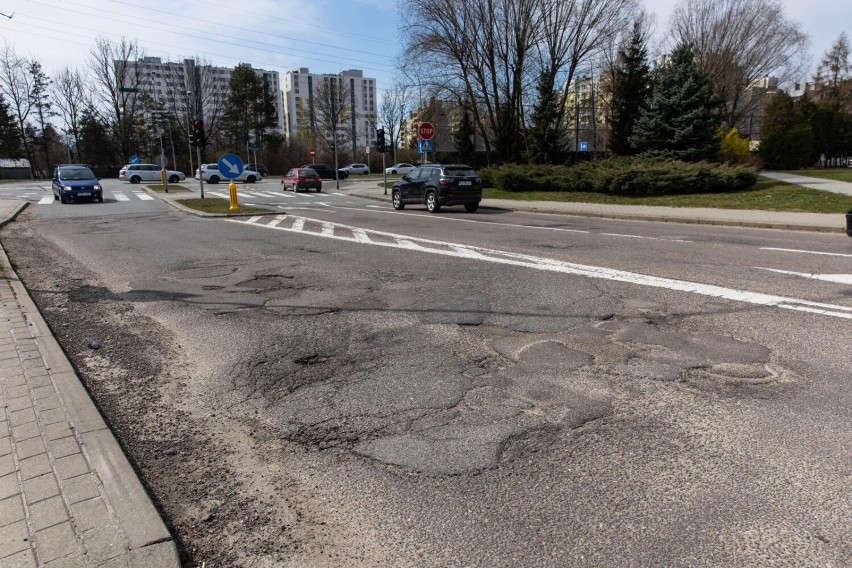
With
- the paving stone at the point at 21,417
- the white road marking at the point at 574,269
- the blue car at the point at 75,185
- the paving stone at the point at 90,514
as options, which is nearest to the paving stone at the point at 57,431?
the paving stone at the point at 21,417

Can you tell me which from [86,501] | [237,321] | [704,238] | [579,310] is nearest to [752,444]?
[579,310]

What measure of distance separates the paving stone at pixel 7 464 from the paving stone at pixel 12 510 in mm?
298

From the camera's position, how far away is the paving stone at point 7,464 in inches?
119

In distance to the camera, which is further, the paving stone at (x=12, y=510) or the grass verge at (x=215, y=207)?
the grass verge at (x=215, y=207)

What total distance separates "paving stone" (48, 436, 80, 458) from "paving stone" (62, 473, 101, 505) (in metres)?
0.32

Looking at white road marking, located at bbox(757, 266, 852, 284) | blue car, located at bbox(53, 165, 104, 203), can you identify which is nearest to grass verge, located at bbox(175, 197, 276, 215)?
blue car, located at bbox(53, 165, 104, 203)

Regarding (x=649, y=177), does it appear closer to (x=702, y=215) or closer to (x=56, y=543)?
(x=702, y=215)

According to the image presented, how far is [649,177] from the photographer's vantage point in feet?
75.6

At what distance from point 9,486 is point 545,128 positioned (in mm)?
34516

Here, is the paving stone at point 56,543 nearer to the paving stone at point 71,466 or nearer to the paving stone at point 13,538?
the paving stone at point 13,538

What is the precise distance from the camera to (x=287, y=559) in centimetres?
249

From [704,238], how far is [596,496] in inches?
454

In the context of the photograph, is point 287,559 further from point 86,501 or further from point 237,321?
point 237,321

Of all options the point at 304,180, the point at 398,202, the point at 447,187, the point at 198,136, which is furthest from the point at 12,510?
the point at 304,180
